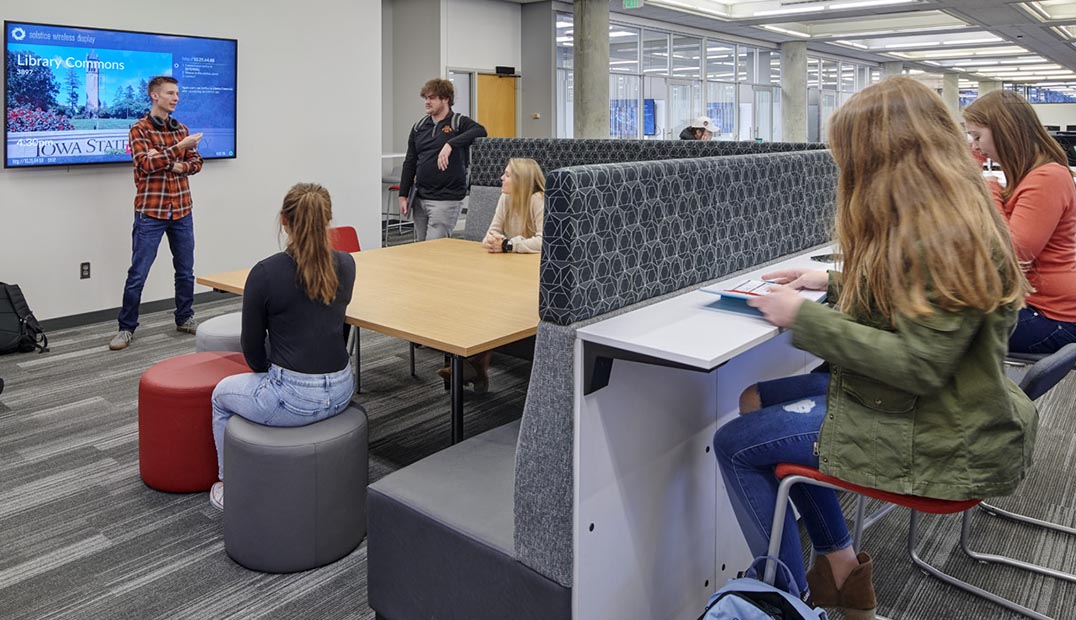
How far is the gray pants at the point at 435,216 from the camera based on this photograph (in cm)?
492

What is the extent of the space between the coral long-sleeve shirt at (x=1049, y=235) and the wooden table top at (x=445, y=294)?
146 centimetres

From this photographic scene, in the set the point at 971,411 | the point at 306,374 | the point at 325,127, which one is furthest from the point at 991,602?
the point at 325,127

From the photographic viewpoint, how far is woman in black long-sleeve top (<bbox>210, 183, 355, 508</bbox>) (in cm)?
224

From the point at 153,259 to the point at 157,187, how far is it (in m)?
0.41

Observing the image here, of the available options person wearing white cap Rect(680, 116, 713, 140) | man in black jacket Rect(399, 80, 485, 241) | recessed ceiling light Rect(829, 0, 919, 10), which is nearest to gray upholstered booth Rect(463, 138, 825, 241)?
man in black jacket Rect(399, 80, 485, 241)

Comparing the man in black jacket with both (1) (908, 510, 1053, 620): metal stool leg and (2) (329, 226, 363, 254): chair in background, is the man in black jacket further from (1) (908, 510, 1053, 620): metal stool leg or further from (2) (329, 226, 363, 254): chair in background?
(1) (908, 510, 1053, 620): metal stool leg

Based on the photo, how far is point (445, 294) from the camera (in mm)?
2789

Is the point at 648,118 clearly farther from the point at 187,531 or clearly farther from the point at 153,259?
the point at 187,531

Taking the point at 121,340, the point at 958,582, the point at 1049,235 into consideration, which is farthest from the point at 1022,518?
the point at 121,340

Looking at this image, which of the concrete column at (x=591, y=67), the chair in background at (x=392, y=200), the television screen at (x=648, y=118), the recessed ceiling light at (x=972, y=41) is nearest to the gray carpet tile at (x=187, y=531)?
the chair in background at (x=392, y=200)

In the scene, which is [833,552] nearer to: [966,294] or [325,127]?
[966,294]

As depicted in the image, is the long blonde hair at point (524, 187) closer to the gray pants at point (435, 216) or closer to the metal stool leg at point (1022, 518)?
the gray pants at point (435, 216)

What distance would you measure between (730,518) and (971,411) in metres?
0.88

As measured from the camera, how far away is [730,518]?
2.18 m
